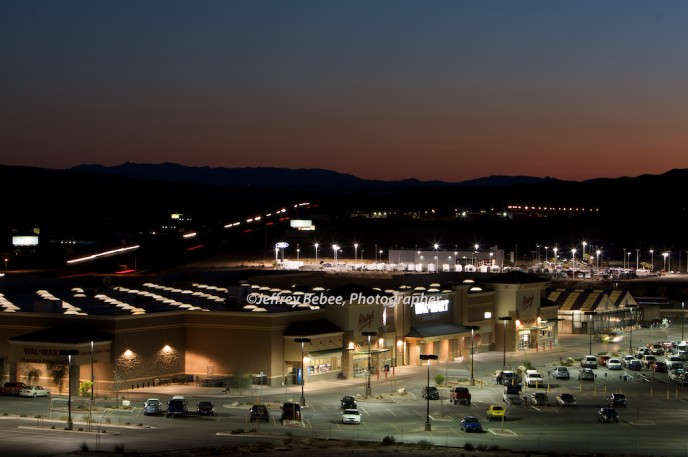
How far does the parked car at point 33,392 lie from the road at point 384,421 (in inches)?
30.0

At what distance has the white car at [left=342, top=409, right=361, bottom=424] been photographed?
42.2 meters

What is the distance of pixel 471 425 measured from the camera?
4062cm

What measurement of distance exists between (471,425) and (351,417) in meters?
4.69

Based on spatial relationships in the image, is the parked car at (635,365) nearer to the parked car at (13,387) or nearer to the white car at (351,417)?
the white car at (351,417)

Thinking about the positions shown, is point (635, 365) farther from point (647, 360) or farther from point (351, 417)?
point (351, 417)

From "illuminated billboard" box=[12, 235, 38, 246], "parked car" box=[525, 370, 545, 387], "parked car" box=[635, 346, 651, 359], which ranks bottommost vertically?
"parked car" box=[525, 370, 545, 387]

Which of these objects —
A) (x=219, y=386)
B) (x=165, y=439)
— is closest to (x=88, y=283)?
(x=219, y=386)

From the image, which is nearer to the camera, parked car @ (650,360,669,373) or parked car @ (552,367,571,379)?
parked car @ (552,367,571,379)

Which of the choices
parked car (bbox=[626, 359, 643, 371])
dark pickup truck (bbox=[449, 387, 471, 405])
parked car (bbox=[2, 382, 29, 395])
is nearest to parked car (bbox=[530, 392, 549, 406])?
dark pickup truck (bbox=[449, 387, 471, 405])

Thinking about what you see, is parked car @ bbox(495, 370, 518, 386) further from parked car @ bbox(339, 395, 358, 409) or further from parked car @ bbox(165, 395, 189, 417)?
parked car @ bbox(165, 395, 189, 417)

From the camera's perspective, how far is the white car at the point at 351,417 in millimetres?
42188

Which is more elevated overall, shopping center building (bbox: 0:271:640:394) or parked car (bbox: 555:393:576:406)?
shopping center building (bbox: 0:271:640:394)

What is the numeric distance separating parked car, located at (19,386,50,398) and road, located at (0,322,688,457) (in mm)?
761

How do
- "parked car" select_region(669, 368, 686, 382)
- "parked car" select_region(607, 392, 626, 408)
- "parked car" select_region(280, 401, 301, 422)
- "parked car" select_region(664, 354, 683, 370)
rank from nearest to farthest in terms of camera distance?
"parked car" select_region(280, 401, 301, 422) < "parked car" select_region(607, 392, 626, 408) < "parked car" select_region(669, 368, 686, 382) < "parked car" select_region(664, 354, 683, 370)
